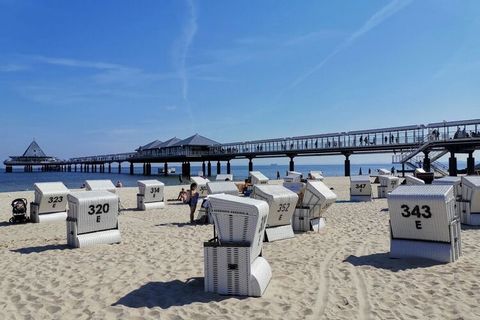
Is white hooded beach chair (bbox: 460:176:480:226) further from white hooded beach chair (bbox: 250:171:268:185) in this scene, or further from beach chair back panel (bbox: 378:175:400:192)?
white hooded beach chair (bbox: 250:171:268:185)

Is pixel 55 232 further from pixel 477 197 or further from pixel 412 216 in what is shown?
pixel 477 197

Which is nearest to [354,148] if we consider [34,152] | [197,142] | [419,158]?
[419,158]

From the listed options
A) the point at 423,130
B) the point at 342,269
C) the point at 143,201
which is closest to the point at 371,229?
the point at 342,269

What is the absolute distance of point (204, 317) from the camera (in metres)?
4.25

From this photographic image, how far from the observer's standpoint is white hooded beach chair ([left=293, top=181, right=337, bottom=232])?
9.61 meters

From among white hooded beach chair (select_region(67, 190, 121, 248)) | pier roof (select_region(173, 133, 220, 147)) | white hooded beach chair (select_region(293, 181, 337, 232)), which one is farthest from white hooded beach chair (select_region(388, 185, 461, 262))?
pier roof (select_region(173, 133, 220, 147))

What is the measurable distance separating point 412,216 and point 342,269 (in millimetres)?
1473

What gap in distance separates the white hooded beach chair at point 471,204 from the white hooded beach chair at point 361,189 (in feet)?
23.6

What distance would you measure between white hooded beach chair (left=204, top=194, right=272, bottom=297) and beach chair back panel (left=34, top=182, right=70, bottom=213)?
Answer: 28.7 feet

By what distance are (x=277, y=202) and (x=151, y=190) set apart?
28.2 feet

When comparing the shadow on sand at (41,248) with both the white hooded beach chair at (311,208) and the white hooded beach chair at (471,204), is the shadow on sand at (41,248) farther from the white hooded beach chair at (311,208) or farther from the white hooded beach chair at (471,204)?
the white hooded beach chair at (471,204)

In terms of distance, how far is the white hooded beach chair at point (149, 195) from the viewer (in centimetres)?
1559

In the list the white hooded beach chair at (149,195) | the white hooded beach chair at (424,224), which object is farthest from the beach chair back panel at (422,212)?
the white hooded beach chair at (149,195)

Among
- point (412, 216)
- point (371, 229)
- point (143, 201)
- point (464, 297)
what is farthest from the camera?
point (143, 201)
